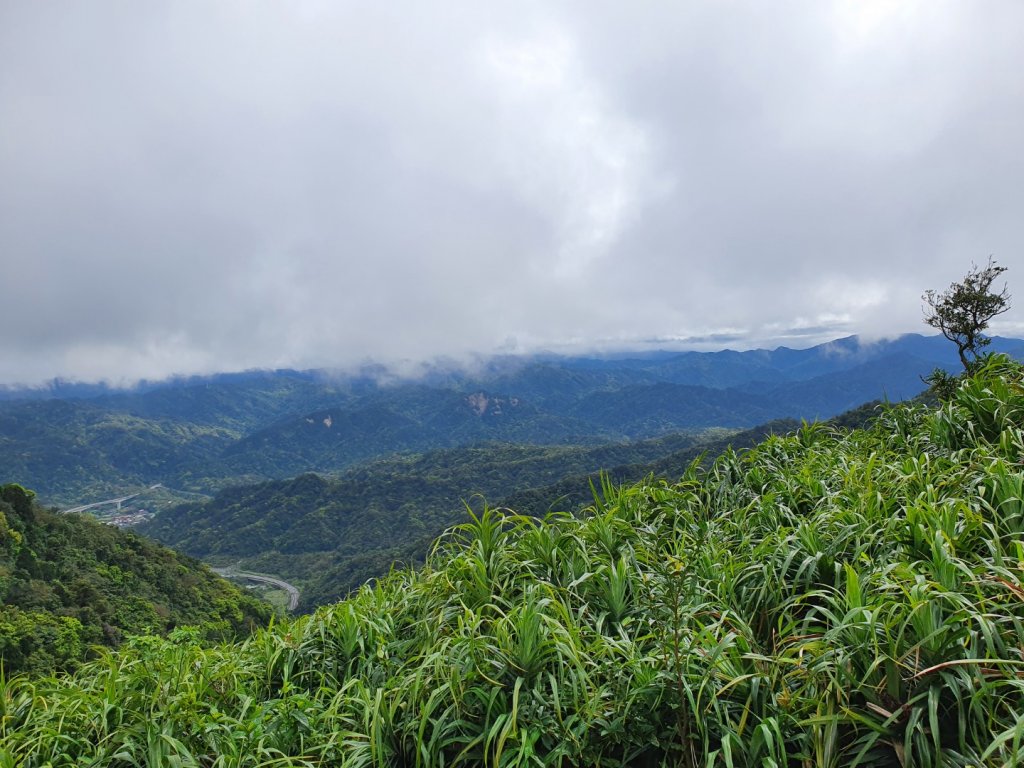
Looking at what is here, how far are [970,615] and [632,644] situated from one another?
5.48ft

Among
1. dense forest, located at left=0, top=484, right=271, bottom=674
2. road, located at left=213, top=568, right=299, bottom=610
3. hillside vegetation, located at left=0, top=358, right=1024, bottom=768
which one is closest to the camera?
hillside vegetation, located at left=0, top=358, right=1024, bottom=768

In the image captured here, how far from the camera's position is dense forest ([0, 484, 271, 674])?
33.5m

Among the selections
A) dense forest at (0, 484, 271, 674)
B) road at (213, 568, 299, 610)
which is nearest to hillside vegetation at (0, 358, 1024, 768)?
dense forest at (0, 484, 271, 674)

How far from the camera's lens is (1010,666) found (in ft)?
7.67

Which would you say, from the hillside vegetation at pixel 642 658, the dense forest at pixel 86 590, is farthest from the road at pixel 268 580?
the hillside vegetation at pixel 642 658

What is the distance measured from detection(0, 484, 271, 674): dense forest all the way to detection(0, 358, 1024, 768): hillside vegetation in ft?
116

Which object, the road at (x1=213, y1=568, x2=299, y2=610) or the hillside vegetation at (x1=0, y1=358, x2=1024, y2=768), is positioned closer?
the hillside vegetation at (x1=0, y1=358, x2=1024, y2=768)

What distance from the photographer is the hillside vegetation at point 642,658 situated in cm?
238

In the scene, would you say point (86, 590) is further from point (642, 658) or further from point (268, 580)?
point (268, 580)

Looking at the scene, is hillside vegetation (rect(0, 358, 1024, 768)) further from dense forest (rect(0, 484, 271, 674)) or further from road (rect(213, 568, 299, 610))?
road (rect(213, 568, 299, 610))

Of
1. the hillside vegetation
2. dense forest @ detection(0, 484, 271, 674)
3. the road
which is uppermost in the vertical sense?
the hillside vegetation

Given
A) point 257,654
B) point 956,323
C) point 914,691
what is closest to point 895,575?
point 914,691

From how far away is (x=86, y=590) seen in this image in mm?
50094

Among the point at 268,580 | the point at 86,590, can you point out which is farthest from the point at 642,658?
the point at 268,580
